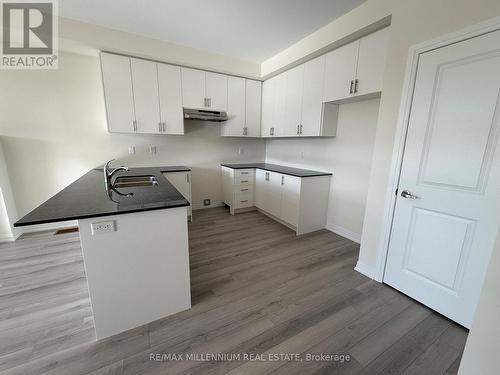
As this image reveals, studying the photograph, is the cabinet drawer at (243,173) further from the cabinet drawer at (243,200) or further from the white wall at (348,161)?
the white wall at (348,161)

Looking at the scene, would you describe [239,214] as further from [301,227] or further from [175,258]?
[175,258]

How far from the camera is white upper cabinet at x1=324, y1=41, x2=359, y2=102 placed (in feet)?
7.78

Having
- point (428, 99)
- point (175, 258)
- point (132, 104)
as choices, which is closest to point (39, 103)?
point (132, 104)

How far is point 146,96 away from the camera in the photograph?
3053mm

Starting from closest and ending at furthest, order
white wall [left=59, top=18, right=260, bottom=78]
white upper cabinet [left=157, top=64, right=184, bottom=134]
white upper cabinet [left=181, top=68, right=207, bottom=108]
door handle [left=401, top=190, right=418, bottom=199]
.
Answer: door handle [left=401, top=190, right=418, bottom=199] < white wall [left=59, top=18, right=260, bottom=78] < white upper cabinet [left=157, top=64, right=184, bottom=134] < white upper cabinet [left=181, top=68, right=207, bottom=108]

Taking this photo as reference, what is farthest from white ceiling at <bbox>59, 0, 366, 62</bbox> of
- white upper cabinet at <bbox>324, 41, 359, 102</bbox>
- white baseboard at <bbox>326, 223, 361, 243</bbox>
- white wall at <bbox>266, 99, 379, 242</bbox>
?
white baseboard at <bbox>326, 223, 361, 243</bbox>

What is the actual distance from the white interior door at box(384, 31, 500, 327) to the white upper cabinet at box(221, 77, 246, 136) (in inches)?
105

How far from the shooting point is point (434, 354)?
136 cm

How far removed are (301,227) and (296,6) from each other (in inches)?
106

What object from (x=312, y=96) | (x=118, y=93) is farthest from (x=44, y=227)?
(x=312, y=96)

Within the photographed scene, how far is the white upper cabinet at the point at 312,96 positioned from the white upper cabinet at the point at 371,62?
543 mm

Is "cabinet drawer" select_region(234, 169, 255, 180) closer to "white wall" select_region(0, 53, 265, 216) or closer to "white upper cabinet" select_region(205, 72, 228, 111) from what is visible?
"white upper cabinet" select_region(205, 72, 228, 111)

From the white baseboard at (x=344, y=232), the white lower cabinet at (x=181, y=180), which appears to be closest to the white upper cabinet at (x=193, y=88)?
the white lower cabinet at (x=181, y=180)

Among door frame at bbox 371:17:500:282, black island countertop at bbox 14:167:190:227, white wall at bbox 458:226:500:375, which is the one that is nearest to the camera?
white wall at bbox 458:226:500:375
